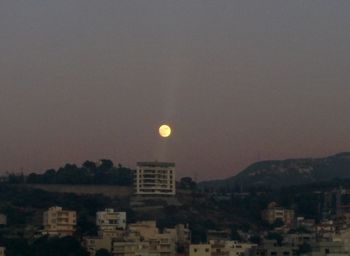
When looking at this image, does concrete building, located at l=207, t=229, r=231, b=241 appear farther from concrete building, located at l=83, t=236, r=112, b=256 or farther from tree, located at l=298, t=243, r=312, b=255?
tree, located at l=298, t=243, r=312, b=255

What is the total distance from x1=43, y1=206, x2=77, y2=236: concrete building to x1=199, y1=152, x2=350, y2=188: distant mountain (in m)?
40.1

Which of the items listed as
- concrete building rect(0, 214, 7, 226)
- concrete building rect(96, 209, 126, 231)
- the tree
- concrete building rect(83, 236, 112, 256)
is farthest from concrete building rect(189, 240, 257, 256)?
concrete building rect(0, 214, 7, 226)

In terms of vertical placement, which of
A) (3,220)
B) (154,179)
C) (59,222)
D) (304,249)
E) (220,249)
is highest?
(154,179)

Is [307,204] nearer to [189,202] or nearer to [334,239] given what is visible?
[189,202]

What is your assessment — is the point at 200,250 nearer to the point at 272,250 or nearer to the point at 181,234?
the point at 272,250

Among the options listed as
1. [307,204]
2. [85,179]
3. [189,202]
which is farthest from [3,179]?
[307,204]

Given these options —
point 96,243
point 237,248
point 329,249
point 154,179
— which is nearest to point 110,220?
point 96,243

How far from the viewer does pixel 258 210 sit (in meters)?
76.6

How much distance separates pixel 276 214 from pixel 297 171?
1327 inches


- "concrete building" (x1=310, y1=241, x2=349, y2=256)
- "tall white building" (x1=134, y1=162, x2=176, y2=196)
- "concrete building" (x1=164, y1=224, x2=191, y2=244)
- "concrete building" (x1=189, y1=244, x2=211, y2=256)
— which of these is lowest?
"concrete building" (x1=310, y1=241, x2=349, y2=256)

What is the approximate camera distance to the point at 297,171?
108 metres

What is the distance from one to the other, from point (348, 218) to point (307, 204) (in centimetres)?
906

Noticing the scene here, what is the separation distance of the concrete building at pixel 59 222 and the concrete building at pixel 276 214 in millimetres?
12490

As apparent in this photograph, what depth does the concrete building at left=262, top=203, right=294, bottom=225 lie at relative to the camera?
7312cm
